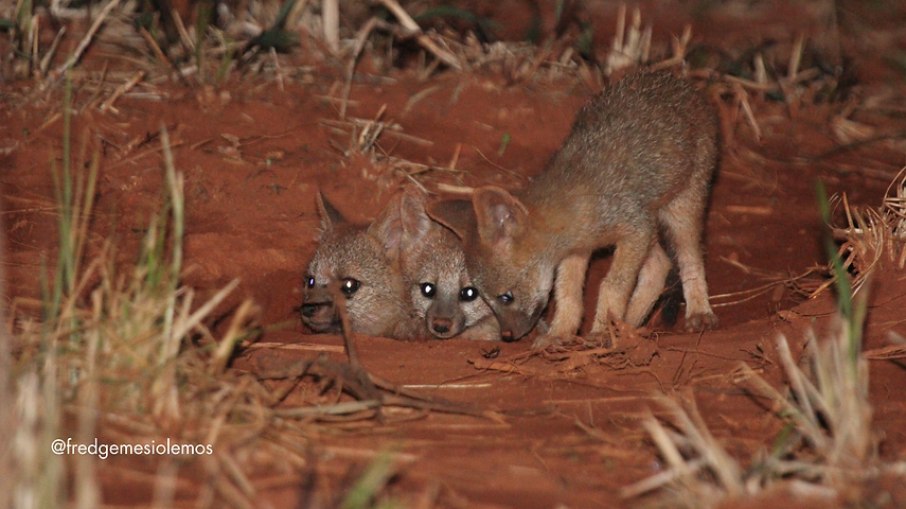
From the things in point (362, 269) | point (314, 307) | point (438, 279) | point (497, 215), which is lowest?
point (314, 307)

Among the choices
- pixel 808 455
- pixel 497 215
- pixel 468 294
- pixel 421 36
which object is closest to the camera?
pixel 808 455

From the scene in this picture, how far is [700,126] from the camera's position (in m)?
6.70

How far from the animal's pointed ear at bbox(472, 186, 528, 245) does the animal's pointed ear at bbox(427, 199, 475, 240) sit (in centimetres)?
16

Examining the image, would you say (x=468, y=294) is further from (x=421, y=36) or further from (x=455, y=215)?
(x=421, y=36)

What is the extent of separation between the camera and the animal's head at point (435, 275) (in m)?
6.32

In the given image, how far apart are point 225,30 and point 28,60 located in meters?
1.61

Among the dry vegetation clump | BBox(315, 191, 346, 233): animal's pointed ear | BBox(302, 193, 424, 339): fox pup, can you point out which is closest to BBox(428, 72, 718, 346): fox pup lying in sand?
BBox(302, 193, 424, 339): fox pup

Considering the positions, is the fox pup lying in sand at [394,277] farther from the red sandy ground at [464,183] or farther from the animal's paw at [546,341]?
the animal's paw at [546,341]

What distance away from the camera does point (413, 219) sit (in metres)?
6.68

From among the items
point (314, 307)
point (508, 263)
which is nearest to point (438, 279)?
point (508, 263)

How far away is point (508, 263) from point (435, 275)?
0.65 m

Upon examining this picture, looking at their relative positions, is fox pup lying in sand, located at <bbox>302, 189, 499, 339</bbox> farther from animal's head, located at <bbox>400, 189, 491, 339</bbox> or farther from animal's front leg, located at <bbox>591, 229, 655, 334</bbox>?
animal's front leg, located at <bbox>591, 229, 655, 334</bbox>

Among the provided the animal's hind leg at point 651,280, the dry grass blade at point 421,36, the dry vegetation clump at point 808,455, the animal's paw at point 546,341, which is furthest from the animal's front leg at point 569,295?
the dry grass blade at point 421,36

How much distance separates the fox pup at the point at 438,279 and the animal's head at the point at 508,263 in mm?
325
